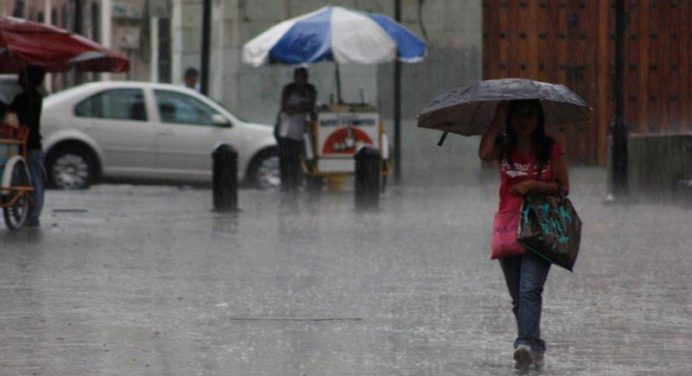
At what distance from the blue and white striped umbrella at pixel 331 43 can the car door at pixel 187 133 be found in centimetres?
98

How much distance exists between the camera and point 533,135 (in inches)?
362

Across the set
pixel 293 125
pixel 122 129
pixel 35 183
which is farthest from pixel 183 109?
pixel 35 183

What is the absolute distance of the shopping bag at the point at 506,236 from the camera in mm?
9125

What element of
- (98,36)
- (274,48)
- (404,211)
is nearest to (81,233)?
(404,211)

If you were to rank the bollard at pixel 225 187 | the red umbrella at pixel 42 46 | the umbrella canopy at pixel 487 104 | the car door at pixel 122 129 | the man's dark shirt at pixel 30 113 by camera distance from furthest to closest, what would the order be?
the car door at pixel 122 129
the bollard at pixel 225 187
the man's dark shirt at pixel 30 113
the red umbrella at pixel 42 46
the umbrella canopy at pixel 487 104

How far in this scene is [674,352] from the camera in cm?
962

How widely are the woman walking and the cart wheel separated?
9530mm

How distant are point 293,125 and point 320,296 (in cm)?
1365

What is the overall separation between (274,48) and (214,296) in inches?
542

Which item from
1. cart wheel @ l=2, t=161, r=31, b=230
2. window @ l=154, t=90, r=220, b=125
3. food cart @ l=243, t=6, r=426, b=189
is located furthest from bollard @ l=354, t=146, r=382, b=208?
cart wheel @ l=2, t=161, r=31, b=230

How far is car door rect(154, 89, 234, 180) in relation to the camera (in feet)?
86.3

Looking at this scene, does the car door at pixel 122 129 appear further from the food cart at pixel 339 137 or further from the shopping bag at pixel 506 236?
the shopping bag at pixel 506 236

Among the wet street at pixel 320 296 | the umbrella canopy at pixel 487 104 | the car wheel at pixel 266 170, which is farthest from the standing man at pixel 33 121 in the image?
the umbrella canopy at pixel 487 104

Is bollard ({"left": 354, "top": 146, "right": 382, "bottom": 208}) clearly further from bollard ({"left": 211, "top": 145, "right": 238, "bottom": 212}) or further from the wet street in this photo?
bollard ({"left": 211, "top": 145, "right": 238, "bottom": 212})
